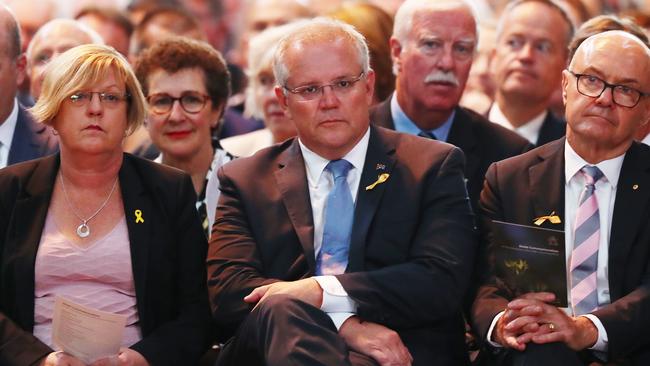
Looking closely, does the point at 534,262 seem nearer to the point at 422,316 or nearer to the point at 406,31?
the point at 422,316

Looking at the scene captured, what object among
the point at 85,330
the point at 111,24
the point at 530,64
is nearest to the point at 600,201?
the point at 85,330

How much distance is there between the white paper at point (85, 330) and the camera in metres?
5.07

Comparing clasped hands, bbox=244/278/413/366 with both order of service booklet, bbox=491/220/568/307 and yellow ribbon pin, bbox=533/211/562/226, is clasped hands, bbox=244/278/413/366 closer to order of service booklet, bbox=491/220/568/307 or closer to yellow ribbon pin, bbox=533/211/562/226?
order of service booklet, bbox=491/220/568/307

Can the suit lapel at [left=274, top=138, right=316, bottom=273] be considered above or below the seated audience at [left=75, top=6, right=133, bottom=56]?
below

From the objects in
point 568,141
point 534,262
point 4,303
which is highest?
point 568,141

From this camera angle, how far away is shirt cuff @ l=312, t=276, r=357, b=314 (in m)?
5.23

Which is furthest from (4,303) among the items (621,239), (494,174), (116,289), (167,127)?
(621,239)

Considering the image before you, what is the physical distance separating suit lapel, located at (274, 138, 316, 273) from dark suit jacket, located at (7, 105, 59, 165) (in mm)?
1419

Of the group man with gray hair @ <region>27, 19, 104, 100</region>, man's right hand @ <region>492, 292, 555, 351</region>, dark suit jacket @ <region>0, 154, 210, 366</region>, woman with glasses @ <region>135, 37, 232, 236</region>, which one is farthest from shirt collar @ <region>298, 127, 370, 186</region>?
man with gray hair @ <region>27, 19, 104, 100</region>

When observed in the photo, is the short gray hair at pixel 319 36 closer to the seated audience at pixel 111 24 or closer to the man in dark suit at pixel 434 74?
the man in dark suit at pixel 434 74

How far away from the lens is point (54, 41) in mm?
7570

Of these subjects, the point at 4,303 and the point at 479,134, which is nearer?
the point at 4,303

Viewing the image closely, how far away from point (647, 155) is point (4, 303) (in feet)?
9.26

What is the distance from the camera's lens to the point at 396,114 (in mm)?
7090
